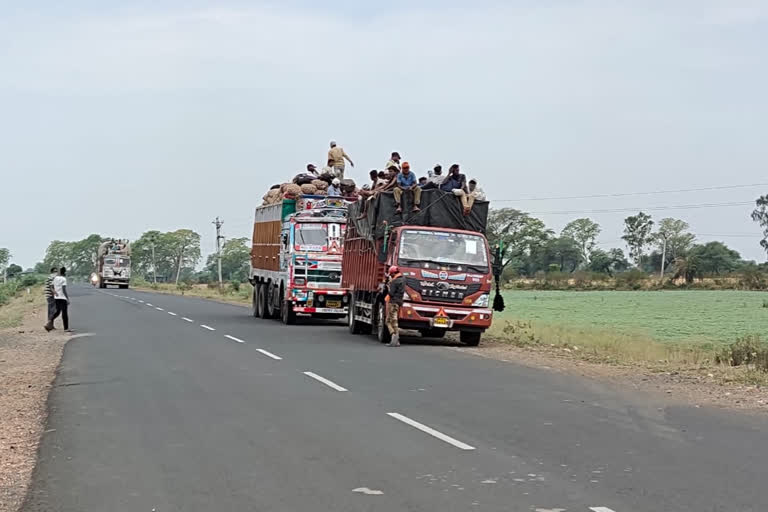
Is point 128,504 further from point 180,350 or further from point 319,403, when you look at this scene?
→ point 180,350

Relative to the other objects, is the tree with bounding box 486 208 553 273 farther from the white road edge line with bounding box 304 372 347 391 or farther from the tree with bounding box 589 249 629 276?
the white road edge line with bounding box 304 372 347 391

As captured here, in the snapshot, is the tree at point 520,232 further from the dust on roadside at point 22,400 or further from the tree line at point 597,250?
the dust on roadside at point 22,400

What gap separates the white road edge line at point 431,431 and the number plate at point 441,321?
10234 mm

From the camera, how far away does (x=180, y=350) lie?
2138 cm

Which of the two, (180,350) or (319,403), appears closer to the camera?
(319,403)

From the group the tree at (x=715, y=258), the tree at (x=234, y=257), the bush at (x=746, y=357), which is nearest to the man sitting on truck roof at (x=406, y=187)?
the bush at (x=746, y=357)

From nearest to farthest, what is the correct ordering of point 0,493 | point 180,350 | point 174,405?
point 0,493
point 174,405
point 180,350

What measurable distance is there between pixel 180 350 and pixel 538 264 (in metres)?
128

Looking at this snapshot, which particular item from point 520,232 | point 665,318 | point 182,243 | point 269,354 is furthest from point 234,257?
point 269,354

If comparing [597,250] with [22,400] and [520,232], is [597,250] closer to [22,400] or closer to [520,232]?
[520,232]

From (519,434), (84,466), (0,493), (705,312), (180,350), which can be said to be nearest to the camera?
(0,493)

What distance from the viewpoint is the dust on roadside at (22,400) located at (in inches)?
347

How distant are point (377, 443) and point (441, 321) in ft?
40.7

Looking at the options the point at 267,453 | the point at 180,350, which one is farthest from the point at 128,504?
the point at 180,350
